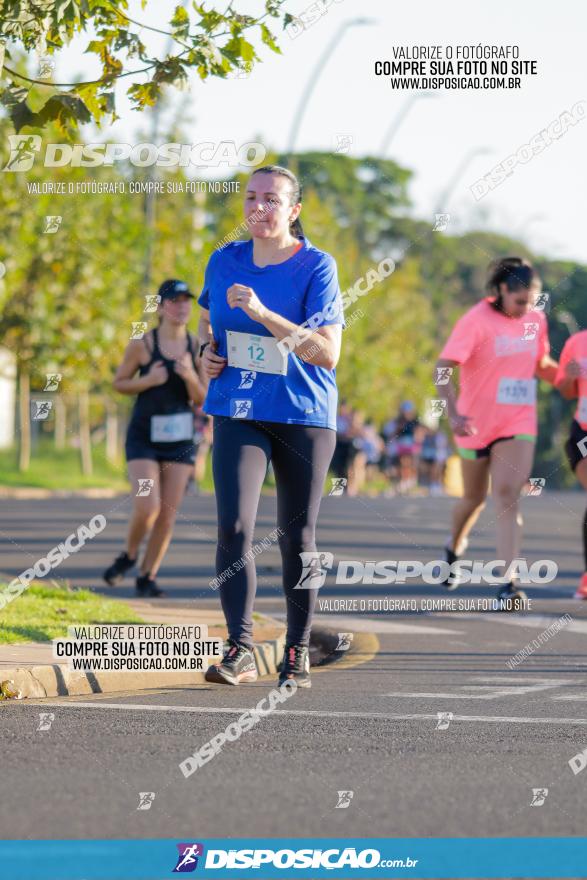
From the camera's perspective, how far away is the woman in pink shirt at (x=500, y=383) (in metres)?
11.2

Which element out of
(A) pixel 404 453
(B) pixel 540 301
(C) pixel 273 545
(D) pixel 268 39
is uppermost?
(D) pixel 268 39

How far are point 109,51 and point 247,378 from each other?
2.55 meters

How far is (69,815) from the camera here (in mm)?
4484

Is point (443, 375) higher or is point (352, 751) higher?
point (443, 375)

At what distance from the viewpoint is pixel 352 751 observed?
18.5 feet

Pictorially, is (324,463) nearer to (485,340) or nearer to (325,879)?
(325,879)

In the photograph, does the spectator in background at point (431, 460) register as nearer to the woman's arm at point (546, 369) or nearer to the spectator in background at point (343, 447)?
the spectator in background at point (343, 447)

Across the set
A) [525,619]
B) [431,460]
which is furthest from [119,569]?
[431,460]

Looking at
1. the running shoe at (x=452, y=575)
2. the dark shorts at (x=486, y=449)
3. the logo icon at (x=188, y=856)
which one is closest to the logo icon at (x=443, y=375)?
the dark shorts at (x=486, y=449)

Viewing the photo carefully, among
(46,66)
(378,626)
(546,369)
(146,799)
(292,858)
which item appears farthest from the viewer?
(546,369)

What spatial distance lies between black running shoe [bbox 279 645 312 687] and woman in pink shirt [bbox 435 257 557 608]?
3.79 metres

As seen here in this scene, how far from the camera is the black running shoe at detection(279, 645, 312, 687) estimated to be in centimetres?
741

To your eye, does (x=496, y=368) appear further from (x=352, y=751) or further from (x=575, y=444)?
(x=352, y=751)

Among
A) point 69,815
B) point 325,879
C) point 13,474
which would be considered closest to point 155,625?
point 69,815
